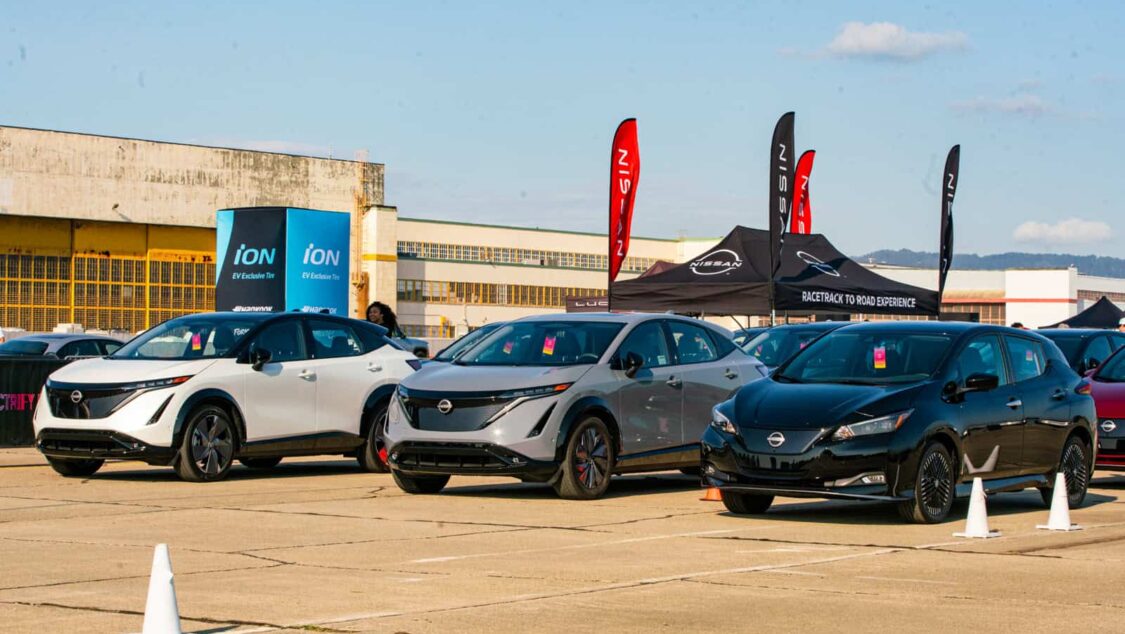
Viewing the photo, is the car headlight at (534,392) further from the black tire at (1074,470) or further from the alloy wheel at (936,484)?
the black tire at (1074,470)

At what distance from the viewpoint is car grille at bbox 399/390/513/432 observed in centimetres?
1391

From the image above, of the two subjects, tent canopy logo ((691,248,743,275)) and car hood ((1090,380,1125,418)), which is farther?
tent canopy logo ((691,248,743,275))

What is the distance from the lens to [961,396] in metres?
12.8

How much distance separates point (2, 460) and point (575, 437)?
8.40m

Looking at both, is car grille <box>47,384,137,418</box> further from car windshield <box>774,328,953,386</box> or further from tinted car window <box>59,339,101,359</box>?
tinted car window <box>59,339,101,359</box>

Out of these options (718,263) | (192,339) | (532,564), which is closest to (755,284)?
(718,263)

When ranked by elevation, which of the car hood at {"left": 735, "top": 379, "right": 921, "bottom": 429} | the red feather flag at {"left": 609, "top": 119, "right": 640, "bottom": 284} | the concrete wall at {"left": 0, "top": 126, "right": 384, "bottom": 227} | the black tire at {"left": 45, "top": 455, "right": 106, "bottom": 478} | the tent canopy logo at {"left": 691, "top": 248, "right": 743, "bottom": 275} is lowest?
the black tire at {"left": 45, "top": 455, "right": 106, "bottom": 478}

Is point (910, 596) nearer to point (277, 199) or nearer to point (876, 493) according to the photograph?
point (876, 493)

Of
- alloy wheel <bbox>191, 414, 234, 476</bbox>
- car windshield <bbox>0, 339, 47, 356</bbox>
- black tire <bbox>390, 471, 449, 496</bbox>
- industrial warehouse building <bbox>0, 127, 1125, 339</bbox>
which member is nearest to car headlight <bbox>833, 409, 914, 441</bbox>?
black tire <bbox>390, 471, 449, 496</bbox>

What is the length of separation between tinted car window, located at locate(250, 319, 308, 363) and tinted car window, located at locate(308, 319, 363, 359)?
0.17 m

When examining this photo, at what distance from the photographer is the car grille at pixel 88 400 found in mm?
15531

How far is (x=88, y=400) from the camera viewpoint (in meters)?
15.6

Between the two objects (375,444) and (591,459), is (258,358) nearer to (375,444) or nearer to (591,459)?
(375,444)

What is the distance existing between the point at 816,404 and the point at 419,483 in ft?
14.0
